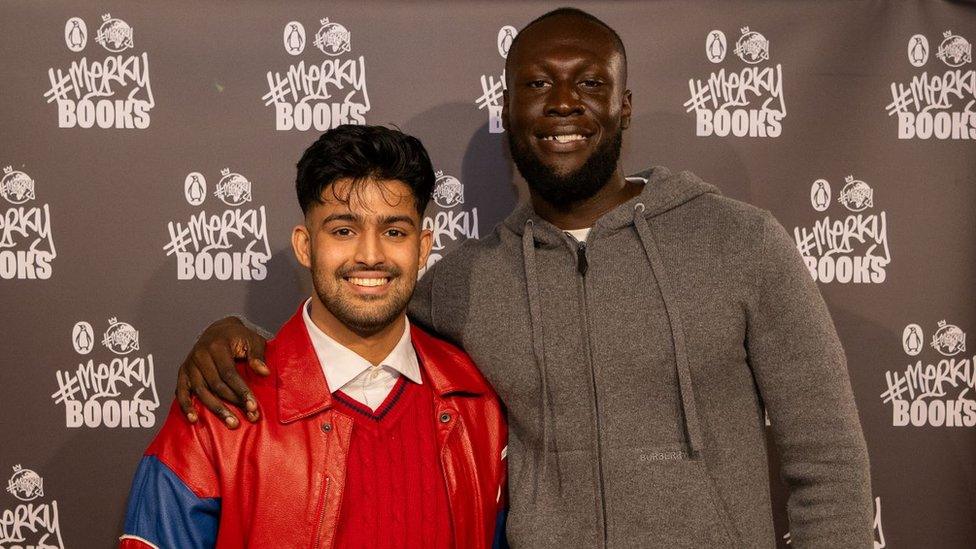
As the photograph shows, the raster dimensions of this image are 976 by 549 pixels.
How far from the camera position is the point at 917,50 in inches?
95.9

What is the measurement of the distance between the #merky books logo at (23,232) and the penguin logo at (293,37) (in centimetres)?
80

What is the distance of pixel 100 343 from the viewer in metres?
2.38

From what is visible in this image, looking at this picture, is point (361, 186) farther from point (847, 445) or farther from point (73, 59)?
point (73, 59)

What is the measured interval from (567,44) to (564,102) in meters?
0.14

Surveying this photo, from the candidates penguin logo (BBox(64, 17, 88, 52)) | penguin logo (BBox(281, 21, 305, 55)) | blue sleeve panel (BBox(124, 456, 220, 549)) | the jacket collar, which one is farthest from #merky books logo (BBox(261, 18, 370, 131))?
blue sleeve panel (BBox(124, 456, 220, 549))

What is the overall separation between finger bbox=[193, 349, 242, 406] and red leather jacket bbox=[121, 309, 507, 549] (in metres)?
0.05

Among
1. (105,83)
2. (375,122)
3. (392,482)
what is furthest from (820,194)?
(105,83)

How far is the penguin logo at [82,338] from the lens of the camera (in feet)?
7.77

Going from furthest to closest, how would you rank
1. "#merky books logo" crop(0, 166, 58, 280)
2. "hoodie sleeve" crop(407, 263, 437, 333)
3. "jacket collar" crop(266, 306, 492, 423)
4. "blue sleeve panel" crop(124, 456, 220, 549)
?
"#merky books logo" crop(0, 166, 58, 280), "hoodie sleeve" crop(407, 263, 437, 333), "jacket collar" crop(266, 306, 492, 423), "blue sleeve panel" crop(124, 456, 220, 549)

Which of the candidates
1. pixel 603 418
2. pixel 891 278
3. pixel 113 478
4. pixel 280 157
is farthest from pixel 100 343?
pixel 891 278

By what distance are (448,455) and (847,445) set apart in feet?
2.46

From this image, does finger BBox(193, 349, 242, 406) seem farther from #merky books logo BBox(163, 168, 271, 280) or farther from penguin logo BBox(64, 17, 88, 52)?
penguin logo BBox(64, 17, 88, 52)

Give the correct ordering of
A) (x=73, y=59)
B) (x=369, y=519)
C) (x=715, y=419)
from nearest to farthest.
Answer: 1. (x=369, y=519)
2. (x=715, y=419)
3. (x=73, y=59)

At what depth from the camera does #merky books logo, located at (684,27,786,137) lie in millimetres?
2438
